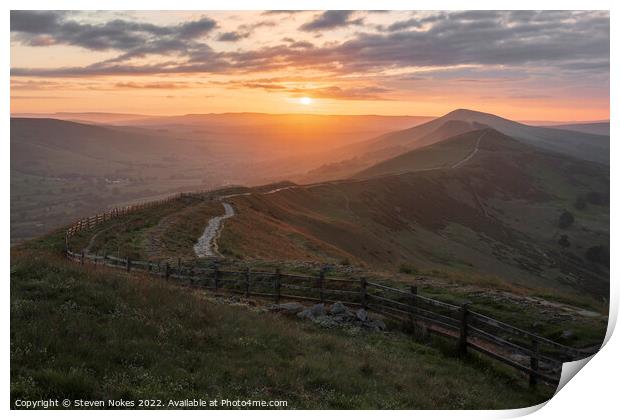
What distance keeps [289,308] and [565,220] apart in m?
142

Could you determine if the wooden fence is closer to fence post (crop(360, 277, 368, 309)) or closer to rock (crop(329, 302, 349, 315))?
fence post (crop(360, 277, 368, 309))

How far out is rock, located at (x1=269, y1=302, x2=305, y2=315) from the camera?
67.0 ft

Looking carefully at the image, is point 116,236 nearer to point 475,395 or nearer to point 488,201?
point 475,395

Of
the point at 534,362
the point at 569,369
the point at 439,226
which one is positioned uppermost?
the point at 534,362

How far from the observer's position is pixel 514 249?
111 metres

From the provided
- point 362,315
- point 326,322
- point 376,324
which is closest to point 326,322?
point 326,322

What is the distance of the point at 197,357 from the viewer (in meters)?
13.0

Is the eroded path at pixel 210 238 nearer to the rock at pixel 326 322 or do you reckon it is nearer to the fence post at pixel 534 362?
the rock at pixel 326 322

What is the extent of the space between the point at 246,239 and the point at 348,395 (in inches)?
1499

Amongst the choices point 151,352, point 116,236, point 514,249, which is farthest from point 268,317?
point 514,249

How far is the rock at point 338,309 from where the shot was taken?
19734 mm

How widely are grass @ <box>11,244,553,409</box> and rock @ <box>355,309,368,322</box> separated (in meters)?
1.35

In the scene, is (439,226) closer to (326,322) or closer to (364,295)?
(364,295)

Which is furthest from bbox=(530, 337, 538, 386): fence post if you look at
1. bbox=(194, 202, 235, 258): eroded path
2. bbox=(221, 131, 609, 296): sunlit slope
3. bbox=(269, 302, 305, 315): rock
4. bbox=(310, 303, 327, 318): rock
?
bbox=(221, 131, 609, 296): sunlit slope
